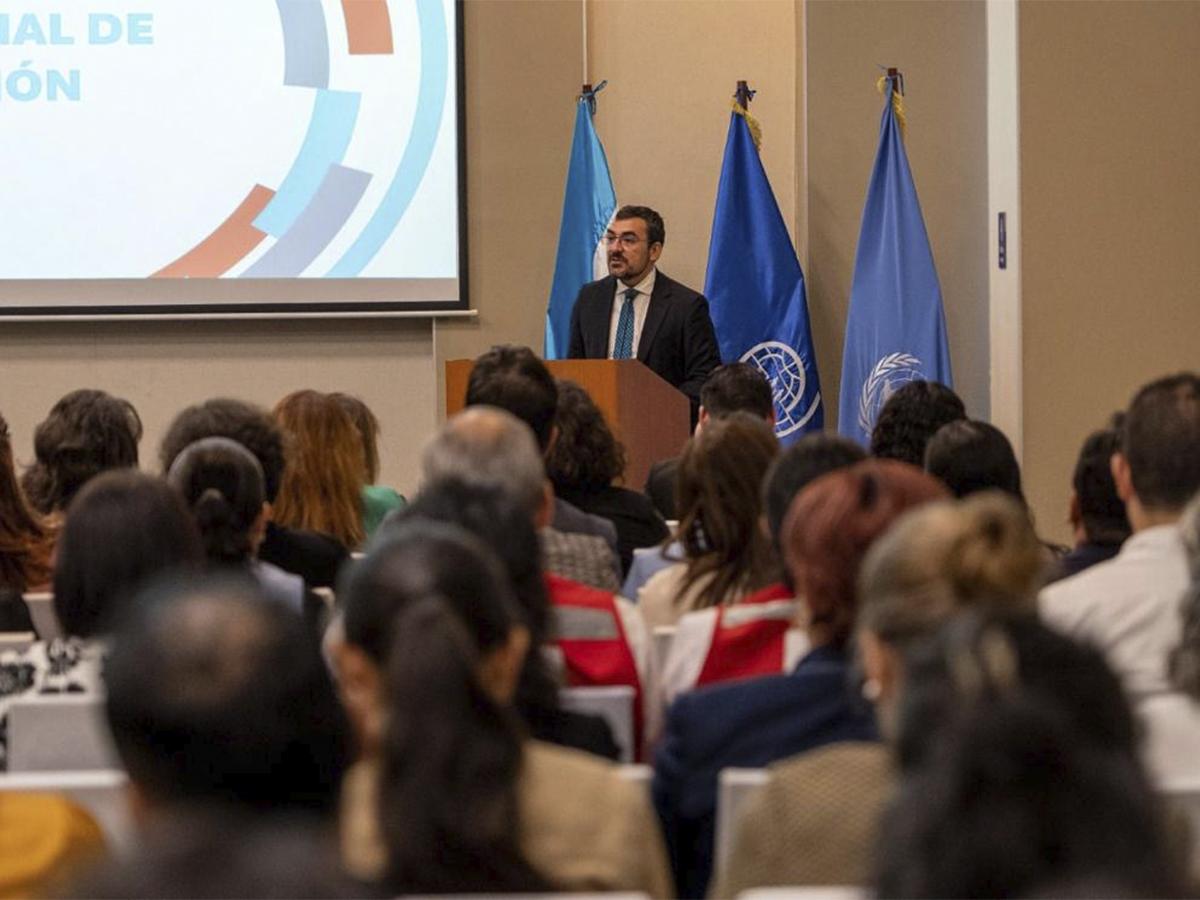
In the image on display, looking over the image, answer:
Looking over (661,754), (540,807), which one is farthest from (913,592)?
(661,754)

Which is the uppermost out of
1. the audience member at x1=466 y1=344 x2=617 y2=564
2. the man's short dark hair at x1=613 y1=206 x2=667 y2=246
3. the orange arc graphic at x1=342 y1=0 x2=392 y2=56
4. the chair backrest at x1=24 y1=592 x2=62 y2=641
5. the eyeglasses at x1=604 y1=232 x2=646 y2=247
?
the orange arc graphic at x1=342 y1=0 x2=392 y2=56

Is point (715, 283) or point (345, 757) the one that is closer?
point (345, 757)

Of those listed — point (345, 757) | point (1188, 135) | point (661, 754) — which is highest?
point (1188, 135)

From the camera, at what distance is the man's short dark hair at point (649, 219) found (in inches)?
273

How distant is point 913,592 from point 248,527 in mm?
1686

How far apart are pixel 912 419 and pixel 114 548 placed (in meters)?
2.49

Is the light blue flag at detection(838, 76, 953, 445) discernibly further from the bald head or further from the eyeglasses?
the bald head

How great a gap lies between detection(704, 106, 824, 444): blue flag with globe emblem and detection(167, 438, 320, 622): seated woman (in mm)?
4231

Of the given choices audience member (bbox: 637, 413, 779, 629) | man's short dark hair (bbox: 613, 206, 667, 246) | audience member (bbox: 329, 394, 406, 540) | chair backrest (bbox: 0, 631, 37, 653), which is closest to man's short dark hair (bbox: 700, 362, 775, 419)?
audience member (bbox: 329, 394, 406, 540)

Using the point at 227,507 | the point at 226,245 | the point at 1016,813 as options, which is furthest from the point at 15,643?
the point at 226,245

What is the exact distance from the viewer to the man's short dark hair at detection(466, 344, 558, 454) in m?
4.08

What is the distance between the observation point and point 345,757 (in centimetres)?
139

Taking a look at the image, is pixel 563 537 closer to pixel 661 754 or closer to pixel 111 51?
pixel 661 754

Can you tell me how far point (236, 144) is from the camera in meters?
7.88
